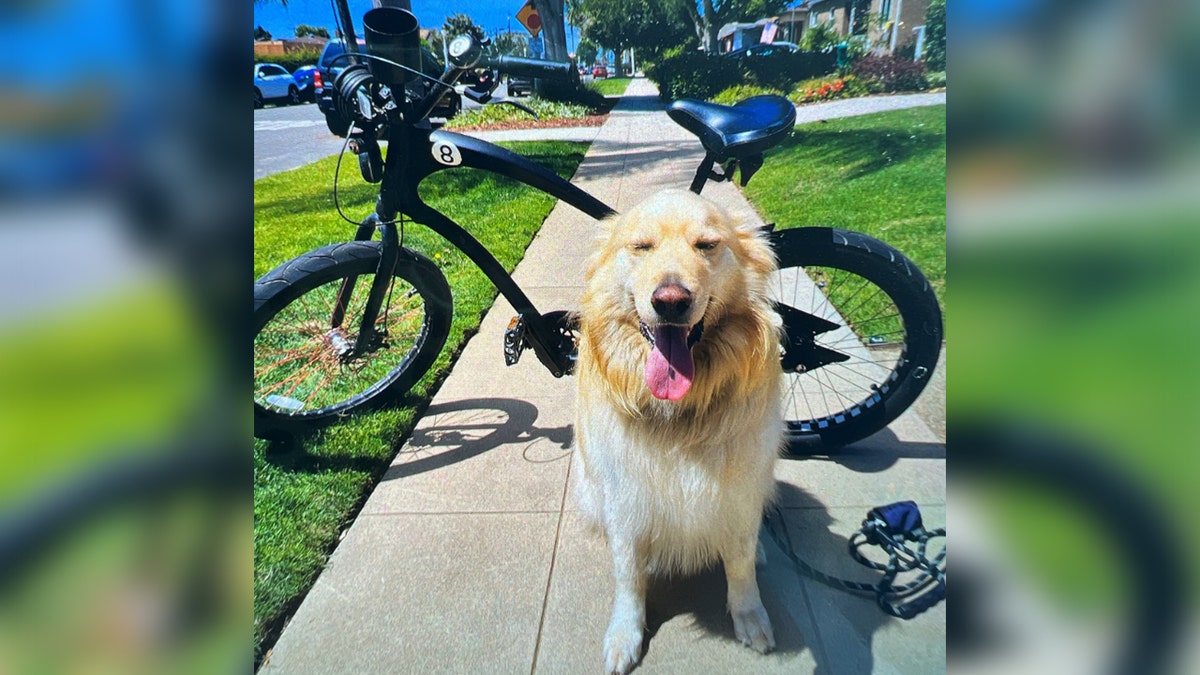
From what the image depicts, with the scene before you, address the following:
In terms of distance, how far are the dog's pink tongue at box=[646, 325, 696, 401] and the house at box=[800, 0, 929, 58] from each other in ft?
3.46

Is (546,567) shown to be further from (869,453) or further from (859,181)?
(859,181)

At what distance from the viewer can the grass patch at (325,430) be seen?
252 centimetres

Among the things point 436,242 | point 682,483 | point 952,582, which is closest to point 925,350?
point 682,483

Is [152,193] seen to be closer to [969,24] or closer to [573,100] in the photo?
[969,24]

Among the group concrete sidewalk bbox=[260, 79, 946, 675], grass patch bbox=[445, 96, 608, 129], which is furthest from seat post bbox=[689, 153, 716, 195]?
grass patch bbox=[445, 96, 608, 129]

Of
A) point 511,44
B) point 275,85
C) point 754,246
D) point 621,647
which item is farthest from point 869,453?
point 275,85

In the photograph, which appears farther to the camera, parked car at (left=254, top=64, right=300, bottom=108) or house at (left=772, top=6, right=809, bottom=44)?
house at (left=772, top=6, right=809, bottom=44)

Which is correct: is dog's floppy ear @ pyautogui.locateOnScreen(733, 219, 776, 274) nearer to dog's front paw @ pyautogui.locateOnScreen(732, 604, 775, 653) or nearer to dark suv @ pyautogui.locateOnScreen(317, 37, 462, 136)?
dog's front paw @ pyautogui.locateOnScreen(732, 604, 775, 653)

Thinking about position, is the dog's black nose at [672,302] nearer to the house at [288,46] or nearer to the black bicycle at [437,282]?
the black bicycle at [437,282]

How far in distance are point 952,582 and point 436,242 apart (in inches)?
213

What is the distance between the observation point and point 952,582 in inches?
45.1

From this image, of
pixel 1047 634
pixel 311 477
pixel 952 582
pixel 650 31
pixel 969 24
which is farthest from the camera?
pixel 311 477

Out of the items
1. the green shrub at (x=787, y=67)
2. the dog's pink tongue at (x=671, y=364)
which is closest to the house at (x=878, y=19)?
the green shrub at (x=787, y=67)

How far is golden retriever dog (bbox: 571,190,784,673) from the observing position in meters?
1.92
